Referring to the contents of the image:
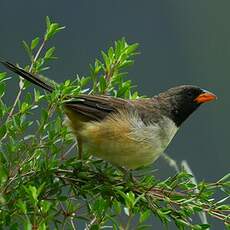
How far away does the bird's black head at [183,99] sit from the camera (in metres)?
3.61

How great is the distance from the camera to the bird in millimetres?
3006

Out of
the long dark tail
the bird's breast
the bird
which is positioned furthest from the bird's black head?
the long dark tail

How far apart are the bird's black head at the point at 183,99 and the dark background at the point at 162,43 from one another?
17.4 feet

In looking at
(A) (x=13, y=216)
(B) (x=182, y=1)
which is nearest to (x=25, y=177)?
(A) (x=13, y=216)

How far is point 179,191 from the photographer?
2623mm

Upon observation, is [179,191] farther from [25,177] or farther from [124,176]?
[25,177]

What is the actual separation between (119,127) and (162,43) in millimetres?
12155

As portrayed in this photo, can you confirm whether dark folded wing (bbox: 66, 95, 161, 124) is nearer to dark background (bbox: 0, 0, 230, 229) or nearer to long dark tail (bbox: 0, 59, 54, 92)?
long dark tail (bbox: 0, 59, 54, 92)

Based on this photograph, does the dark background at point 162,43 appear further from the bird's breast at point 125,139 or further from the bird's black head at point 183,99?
the bird's breast at point 125,139

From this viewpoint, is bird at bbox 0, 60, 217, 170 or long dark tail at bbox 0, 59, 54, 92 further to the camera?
bird at bbox 0, 60, 217, 170

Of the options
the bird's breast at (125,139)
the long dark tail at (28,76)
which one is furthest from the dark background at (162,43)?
the long dark tail at (28,76)

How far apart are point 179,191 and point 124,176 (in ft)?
0.76

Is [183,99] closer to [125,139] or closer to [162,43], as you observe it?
[125,139]

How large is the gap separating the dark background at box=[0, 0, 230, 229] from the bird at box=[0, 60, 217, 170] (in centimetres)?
563
